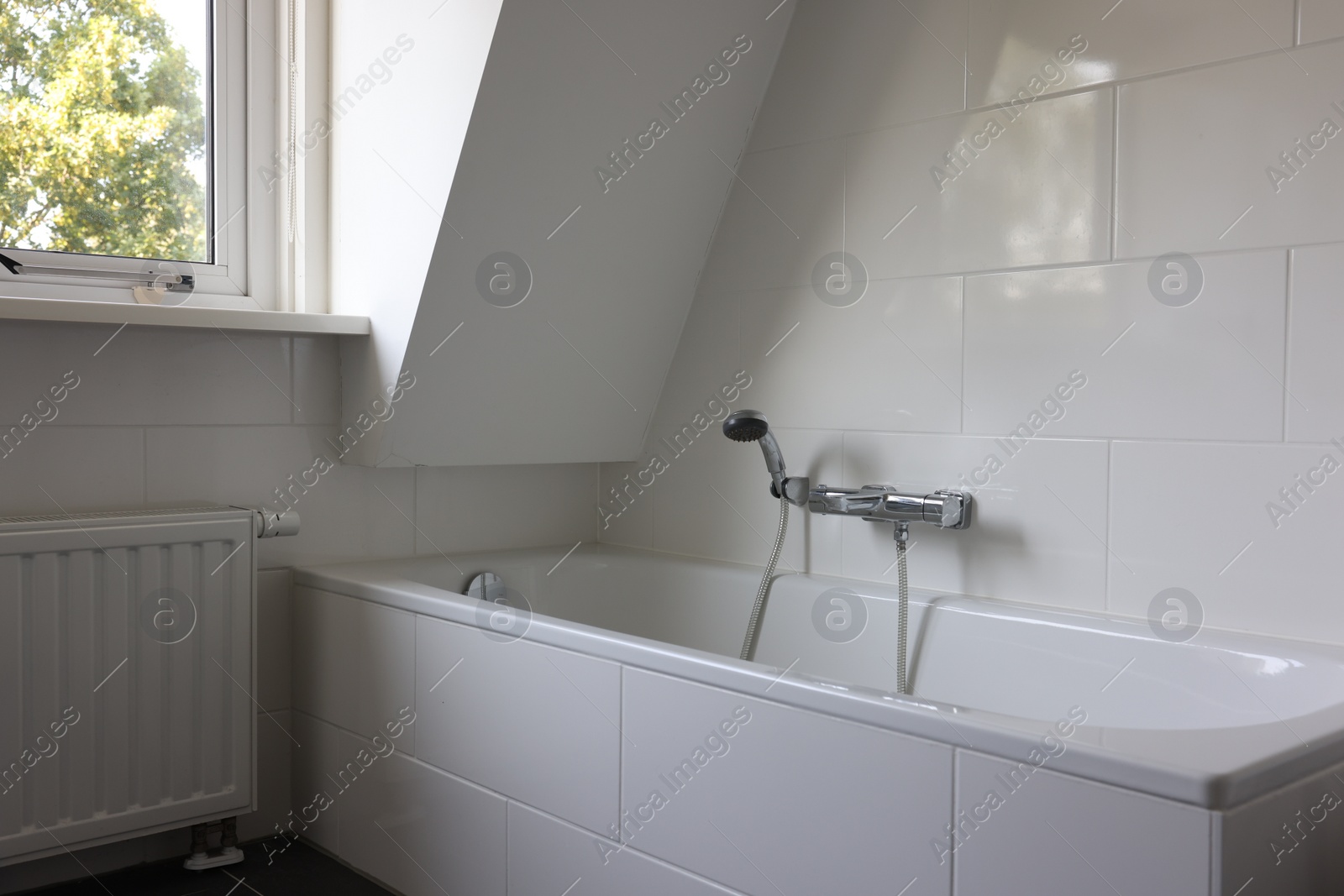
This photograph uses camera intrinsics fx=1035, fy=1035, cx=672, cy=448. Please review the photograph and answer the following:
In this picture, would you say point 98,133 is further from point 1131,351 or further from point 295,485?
point 1131,351

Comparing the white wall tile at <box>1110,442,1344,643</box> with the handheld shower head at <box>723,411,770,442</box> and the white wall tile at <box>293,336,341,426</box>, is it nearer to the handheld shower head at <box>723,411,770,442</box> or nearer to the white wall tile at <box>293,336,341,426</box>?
the handheld shower head at <box>723,411,770,442</box>

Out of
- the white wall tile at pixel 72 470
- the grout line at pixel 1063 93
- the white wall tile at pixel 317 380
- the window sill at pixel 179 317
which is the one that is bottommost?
the white wall tile at pixel 72 470

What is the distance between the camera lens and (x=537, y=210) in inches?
71.4

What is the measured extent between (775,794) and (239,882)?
105 centimetres

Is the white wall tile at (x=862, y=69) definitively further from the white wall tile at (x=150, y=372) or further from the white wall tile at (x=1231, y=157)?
the white wall tile at (x=150, y=372)

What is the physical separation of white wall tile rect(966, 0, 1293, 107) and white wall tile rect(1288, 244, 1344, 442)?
1.02ft

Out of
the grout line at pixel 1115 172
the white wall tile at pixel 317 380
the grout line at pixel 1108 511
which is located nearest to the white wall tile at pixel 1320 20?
the grout line at pixel 1115 172

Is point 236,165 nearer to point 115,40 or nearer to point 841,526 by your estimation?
point 115,40

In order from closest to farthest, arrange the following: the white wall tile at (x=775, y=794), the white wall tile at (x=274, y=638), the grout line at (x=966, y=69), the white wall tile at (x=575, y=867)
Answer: the white wall tile at (x=775, y=794) → the white wall tile at (x=575, y=867) → the grout line at (x=966, y=69) → the white wall tile at (x=274, y=638)

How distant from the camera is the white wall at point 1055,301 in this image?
140 cm

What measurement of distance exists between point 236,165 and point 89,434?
1.90 feet

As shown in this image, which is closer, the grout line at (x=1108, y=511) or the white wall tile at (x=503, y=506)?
the grout line at (x=1108, y=511)

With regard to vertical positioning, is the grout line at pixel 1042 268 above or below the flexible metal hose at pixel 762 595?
above

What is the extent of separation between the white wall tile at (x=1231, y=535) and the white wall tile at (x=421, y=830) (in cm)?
100
